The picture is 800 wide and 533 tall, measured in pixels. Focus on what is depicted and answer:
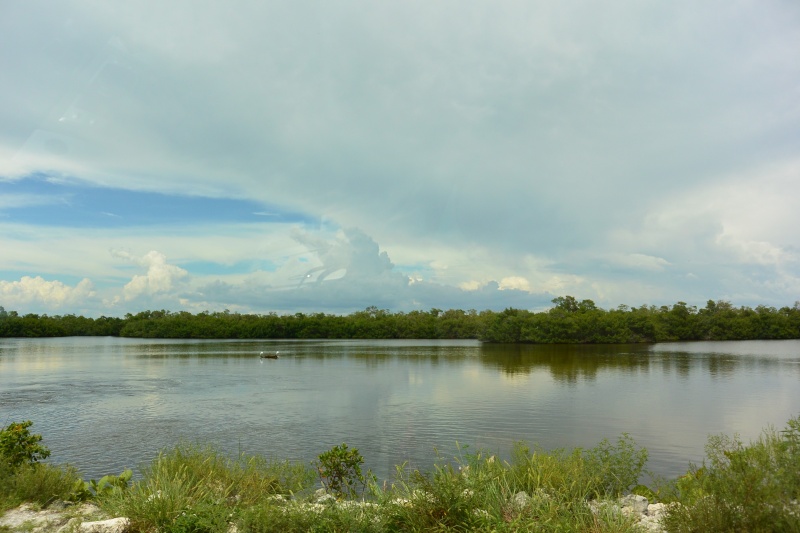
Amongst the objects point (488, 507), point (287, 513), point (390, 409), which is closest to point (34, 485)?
point (287, 513)

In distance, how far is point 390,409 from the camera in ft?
77.9

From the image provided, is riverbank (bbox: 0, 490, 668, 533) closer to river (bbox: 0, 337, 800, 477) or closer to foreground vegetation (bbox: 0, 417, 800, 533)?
foreground vegetation (bbox: 0, 417, 800, 533)

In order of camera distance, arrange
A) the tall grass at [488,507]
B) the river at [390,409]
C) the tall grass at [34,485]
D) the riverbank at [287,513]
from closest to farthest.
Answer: the tall grass at [488,507] → the riverbank at [287,513] → the tall grass at [34,485] → the river at [390,409]

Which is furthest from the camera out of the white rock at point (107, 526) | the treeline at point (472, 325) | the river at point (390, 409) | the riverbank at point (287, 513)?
the treeline at point (472, 325)

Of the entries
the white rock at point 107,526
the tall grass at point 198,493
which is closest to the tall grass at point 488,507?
the tall grass at point 198,493

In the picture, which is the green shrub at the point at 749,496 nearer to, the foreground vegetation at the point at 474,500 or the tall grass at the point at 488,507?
the foreground vegetation at the point at 474,500

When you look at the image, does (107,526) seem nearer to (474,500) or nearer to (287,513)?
(287,513)

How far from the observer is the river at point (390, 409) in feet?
53.8

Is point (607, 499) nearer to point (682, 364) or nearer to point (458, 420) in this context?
point (458, 420)

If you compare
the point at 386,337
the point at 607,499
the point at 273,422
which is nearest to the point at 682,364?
the point at 273,422

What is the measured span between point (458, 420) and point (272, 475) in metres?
13.8

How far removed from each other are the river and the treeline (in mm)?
49426

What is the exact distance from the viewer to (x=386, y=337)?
11588 cm

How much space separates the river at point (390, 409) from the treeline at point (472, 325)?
162 ft
